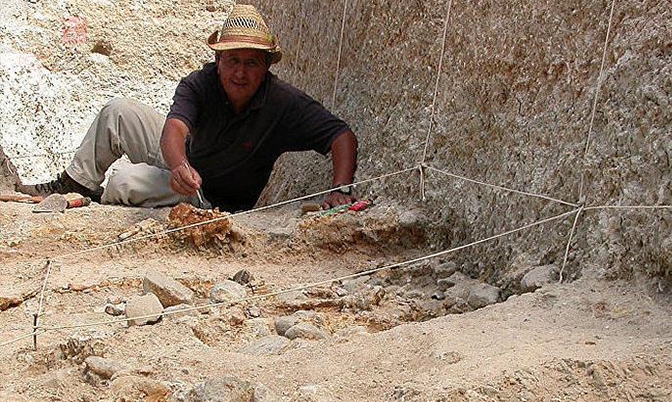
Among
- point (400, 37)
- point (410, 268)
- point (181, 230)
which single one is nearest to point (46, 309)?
point (181, 230)

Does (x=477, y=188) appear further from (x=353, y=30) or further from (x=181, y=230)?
(x=353, y=30)

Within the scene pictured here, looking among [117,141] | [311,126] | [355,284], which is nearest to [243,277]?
[355,284]

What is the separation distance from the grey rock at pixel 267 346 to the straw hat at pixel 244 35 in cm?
201

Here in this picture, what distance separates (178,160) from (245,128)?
576 millimetres

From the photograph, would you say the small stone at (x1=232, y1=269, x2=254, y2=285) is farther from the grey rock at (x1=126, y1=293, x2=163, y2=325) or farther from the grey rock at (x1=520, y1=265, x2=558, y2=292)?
the grey rock at (x1=520, y1=265, x2=558, y2=292)

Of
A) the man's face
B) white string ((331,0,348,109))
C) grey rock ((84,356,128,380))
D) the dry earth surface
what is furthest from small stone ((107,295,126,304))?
white string ((331,0,348,109))

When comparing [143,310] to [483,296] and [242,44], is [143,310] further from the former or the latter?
[242,44]

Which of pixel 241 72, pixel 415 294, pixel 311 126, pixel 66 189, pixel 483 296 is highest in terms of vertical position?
pixel 241 72

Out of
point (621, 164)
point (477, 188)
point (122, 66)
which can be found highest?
point (621, 164)

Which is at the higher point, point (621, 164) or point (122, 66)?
point (621, 164)

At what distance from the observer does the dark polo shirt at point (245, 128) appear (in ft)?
14.9

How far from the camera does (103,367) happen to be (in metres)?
2.41

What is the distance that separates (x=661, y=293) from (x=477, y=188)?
111 cm

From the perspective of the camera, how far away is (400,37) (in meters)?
4.16
